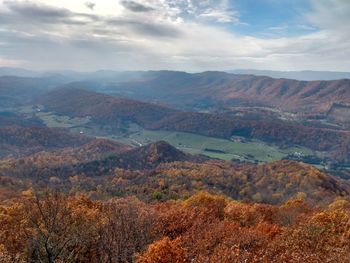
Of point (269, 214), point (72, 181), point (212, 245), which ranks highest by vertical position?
point (212, 245)

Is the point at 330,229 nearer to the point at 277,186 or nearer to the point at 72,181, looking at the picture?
the point at 277,186

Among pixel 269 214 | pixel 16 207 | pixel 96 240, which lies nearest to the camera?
pixel 96 240

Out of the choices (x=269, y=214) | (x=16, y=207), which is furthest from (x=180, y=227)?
(x=269, y=214)

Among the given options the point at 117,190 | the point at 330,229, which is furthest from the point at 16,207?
the point at 117,190

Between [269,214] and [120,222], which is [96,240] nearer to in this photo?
[120,222]

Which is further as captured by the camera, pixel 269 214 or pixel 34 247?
pixel 269 214

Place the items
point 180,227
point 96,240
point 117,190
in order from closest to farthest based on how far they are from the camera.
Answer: point 96,240 → point 180,227 → point 117,190

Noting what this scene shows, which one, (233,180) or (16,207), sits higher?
(16,207)

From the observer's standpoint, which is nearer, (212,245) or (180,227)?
(212,245)

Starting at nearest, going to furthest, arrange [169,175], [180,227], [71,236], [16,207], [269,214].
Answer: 1. [71,236]
2. [180,227]
3. [16,207]
4. [269,214]
5. [169,175]
